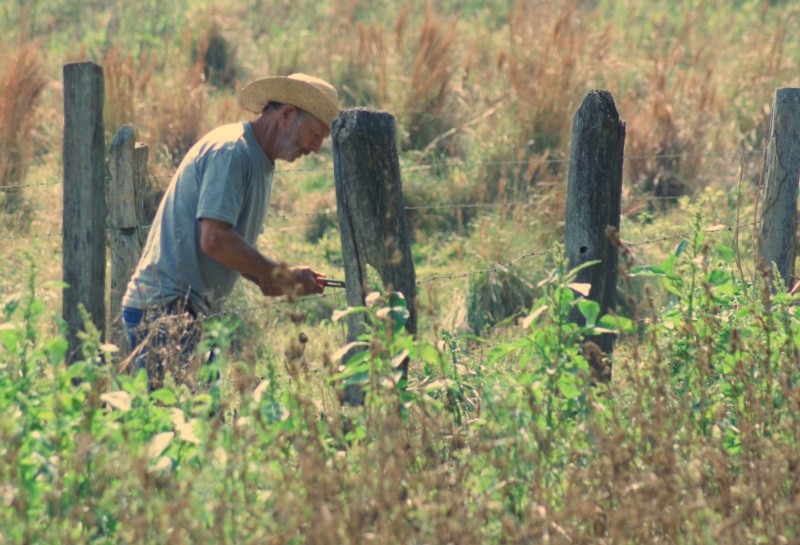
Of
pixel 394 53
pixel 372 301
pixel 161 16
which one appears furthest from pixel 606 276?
pixel 161 16

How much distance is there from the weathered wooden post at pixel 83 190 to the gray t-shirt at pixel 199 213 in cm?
21

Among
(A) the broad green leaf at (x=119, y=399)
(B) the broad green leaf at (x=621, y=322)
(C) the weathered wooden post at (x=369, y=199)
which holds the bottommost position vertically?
(A) the broad green leaf at (x=119, y=399)

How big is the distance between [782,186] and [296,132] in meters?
2.38

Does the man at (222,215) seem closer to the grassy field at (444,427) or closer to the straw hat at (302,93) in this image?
the straw hat at (302,93)

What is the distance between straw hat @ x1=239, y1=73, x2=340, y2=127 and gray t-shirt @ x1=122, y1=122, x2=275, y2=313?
173 mm

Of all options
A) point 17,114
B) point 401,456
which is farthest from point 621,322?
point 17,114

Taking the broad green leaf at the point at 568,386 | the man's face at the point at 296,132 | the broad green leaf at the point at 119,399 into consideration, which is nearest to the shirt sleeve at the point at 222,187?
the man's face at the point at 296,132

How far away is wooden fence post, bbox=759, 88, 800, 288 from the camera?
614cm

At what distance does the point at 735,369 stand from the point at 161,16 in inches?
491

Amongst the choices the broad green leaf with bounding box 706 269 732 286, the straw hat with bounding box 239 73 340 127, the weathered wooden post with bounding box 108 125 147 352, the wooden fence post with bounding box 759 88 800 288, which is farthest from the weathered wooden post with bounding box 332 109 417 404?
the wooden fence post with bounding box 759 88 800 288

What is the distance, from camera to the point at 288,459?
3.85 meters

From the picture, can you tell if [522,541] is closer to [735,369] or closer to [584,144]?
[735,369]

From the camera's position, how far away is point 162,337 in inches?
205

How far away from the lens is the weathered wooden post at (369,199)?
180 inches
